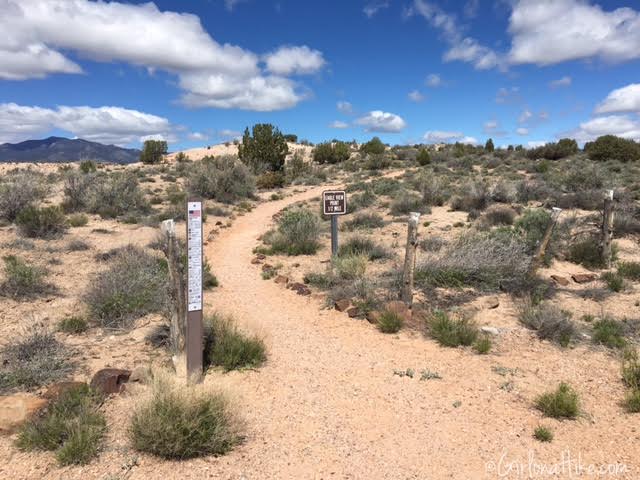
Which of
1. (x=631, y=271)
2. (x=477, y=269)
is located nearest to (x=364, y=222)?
(x=477, y=269)

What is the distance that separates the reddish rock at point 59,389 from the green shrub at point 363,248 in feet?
23.5

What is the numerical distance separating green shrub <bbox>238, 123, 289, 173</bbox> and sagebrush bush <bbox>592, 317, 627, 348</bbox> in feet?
89.5

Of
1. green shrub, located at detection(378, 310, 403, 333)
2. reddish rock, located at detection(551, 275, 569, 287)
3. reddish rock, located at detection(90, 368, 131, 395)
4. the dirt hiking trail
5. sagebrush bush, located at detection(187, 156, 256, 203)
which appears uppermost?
sagebrush bush, located at detection(187, 156, 256, 203)

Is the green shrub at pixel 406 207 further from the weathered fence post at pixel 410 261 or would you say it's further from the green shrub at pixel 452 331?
the green shrub at pixel 452 331

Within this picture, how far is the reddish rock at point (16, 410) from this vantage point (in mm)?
4121

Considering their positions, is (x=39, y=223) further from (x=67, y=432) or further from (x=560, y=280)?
(x=560, y=280)

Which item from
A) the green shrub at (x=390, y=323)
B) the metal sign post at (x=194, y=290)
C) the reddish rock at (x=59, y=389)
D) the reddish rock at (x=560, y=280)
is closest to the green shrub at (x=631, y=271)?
the reddish rock at (x=560, y=280)

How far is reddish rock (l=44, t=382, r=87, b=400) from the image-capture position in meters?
4.49

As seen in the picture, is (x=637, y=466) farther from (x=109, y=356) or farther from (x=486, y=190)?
(x=486, y=190)

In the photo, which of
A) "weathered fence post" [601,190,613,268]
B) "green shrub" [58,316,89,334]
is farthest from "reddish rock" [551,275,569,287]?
"green shrub" [58,316,89,334]

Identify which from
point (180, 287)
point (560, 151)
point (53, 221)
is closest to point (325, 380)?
point (180, 287)

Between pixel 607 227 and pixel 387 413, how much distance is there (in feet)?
27.5

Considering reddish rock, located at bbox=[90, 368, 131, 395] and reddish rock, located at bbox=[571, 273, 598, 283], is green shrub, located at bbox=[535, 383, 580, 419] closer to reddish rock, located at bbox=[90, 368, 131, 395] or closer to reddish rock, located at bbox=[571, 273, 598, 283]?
reddish rock, located at bbox=[90, 368, 131, 395]

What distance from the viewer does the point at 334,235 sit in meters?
10.5
